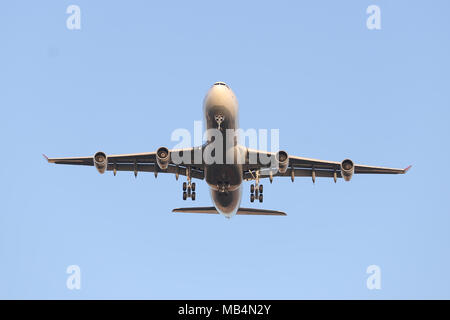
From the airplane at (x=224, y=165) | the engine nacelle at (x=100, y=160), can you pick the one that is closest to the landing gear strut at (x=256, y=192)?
the airplane at (x=224, y=165)

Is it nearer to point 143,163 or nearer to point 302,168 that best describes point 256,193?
point 302,168

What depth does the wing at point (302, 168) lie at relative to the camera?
4344cm

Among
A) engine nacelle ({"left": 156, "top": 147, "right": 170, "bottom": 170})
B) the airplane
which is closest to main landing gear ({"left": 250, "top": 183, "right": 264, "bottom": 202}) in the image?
the airplane

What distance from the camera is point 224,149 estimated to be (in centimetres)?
4091

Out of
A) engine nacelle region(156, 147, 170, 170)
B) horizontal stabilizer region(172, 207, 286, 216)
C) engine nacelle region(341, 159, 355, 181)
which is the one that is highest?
engine nacelle region(156, 147, 170, 170)

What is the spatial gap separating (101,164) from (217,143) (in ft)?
22.4

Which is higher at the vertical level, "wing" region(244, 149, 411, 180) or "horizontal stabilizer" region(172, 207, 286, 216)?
"wing" region(244, 149, 411, 180)

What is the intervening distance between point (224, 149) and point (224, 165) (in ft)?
3.29

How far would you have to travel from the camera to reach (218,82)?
133 ft

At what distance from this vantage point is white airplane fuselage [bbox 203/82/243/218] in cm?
3912

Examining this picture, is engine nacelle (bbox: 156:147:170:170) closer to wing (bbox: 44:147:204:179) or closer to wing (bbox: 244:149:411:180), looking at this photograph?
wing (bbox: 44:147:204:179)

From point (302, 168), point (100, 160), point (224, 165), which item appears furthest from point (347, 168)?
point (100, 160)
